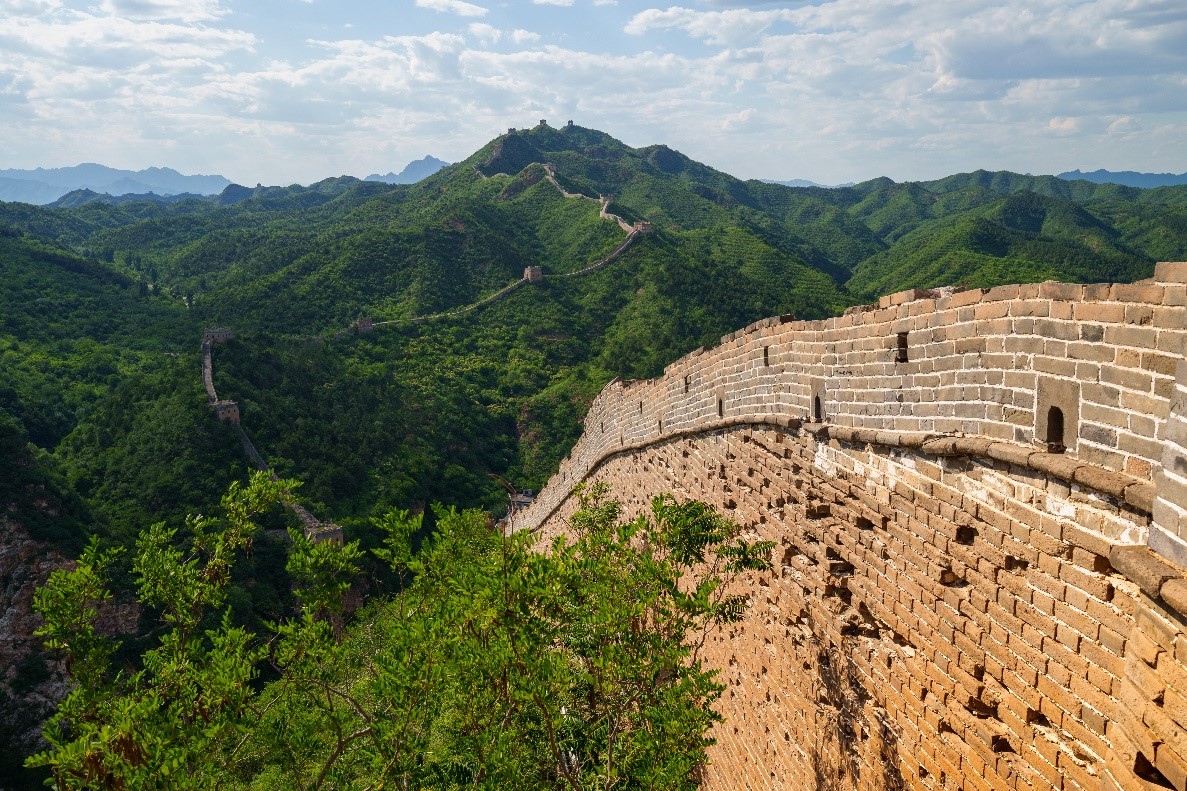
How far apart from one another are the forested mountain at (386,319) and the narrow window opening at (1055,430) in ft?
30.5

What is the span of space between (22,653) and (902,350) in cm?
1694

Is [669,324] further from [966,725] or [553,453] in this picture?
[966,725]

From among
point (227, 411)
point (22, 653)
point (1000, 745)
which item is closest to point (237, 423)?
point (227, 411)

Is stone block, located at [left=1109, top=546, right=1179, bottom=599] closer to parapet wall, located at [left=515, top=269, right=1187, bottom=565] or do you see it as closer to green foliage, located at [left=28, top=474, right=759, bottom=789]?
parapet wall, located at [left=515, top=269, right=1187, bottom=565]

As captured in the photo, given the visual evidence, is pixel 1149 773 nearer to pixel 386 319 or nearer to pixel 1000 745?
pixel 1000 745

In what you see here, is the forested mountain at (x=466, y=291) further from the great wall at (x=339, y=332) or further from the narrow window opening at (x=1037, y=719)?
the narrow window opening at (x=1037, y=719)

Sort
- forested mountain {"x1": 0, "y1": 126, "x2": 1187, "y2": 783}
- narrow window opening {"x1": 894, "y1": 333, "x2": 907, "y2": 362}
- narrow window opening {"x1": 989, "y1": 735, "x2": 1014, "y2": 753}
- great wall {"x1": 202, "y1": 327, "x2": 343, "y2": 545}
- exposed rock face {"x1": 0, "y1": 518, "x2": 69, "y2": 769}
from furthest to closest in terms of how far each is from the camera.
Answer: forested mountain {"x1": 0, "y1": 126, "x2": 1187, "y2": 783} → great wall {"x1": 202, "y1": 327, "x2": 343, "y2": 545} → exposed rock face {"x1": 0, "y1": 518, "x2": 69, "y2": 769} → narrow window opening {"x1": 894, "y1": 333, "x2": 907, "y2": 362} → narrow window opening {"x1": 989, "y1": 735, "x2": 1014, "y2": 753}

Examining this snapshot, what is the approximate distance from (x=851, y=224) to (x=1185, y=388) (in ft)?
328

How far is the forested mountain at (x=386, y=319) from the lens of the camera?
72.0ft

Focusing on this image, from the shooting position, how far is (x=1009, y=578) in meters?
3.12

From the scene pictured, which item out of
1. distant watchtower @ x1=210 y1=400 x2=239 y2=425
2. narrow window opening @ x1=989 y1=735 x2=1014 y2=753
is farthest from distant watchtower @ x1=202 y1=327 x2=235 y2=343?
narrow window opening @ x1=989 y1=735 x2=1014 y2=753

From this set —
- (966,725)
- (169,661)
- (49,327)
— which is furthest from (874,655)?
(49,327)

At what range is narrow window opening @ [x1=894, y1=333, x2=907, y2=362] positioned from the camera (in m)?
4.08

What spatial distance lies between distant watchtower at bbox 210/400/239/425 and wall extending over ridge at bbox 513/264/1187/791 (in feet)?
71.8
